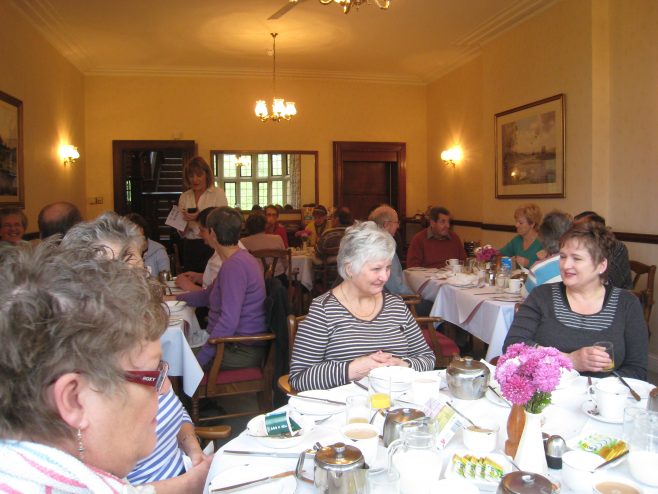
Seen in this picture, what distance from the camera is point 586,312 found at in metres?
2.40

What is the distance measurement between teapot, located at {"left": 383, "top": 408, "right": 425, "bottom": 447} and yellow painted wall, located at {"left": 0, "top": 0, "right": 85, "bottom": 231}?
561cm

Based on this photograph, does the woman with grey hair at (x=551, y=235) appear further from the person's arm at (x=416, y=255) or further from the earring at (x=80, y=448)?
the earring at (x=80, y=448)

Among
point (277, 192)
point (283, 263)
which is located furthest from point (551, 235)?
point (277, 192)

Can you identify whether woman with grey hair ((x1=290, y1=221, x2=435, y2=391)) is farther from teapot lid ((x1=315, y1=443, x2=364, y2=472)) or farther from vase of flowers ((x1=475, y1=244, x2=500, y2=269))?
vase of flowers ((x1=475, y1=244, x2=500, y2=269))

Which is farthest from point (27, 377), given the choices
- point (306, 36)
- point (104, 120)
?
point (104, 120)

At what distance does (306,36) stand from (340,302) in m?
5.55

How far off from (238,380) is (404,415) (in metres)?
1.83

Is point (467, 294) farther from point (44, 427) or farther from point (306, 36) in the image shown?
point (306, 36)

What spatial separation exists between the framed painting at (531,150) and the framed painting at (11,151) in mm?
5592

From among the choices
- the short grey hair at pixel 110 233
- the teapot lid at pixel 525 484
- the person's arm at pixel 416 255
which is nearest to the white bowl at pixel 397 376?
the teapot lid at pixel 525 484

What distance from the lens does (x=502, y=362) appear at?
142 cm

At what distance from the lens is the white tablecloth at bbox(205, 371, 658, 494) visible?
4.37 feet

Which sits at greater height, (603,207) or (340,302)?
(603,207)

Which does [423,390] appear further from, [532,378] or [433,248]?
[433,248]
